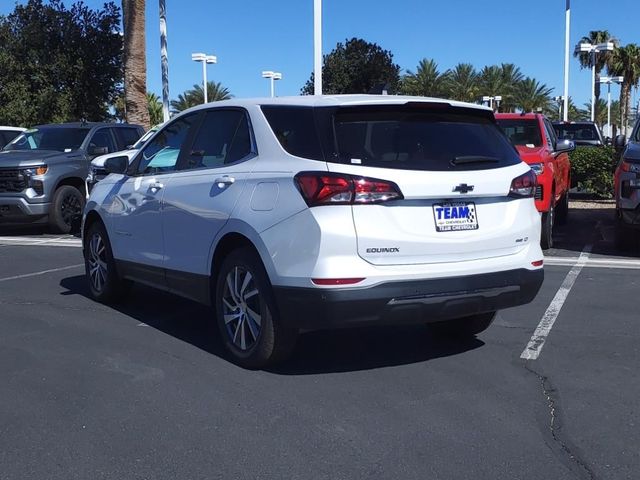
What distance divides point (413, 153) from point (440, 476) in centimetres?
200

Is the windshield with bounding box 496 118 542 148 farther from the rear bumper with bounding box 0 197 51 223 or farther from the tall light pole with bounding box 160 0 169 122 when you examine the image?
the tall light pole with bounding box 160 0 169 122

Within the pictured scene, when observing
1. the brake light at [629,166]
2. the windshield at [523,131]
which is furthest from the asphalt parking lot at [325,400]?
the windshield at [523,131]

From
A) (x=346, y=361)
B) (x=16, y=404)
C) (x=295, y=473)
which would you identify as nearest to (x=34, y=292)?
(x=16, y=404)

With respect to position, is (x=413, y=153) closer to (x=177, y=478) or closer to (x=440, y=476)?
(x=440, y=476)

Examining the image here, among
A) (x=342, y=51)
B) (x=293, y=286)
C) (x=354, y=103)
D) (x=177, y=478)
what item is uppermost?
(x=342, y=51)

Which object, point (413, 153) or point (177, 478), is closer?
point (177, 478)

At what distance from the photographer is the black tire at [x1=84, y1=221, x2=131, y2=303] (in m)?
7.01

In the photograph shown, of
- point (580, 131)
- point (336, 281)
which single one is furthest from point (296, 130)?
point (580, 131)

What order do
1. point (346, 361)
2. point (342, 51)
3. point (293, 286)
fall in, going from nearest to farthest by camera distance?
point (293, 286) → point (346, 361) → point (342, 51)

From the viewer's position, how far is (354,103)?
471cm

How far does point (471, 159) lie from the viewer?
4855 millimetres

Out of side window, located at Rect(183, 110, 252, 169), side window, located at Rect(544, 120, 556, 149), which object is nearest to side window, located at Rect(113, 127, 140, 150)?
side window, located at Rect(544, 120, 556, 149)

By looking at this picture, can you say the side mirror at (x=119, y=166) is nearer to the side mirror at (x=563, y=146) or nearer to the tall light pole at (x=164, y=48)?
the side mirror at (x=563, y=146)

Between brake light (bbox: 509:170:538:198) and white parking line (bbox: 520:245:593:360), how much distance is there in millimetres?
1180
